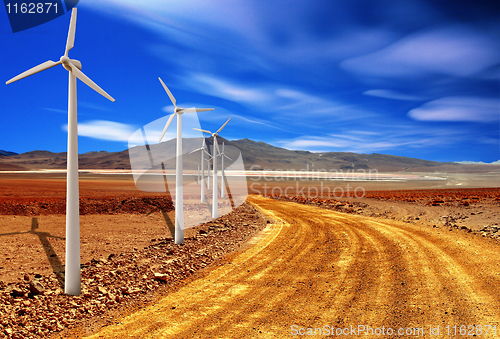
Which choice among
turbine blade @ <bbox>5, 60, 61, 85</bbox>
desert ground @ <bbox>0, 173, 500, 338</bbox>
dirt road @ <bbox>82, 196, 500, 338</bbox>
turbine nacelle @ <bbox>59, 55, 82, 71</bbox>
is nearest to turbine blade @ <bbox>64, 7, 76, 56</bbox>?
turbine nacelle @ <bbox>59, 55, 82, 71</bbox>

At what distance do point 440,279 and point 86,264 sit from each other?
55.6 feet

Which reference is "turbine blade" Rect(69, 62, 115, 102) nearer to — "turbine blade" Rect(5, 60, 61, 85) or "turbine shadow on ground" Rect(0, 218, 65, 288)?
"turbine blade" Rect(5, 60, 61, 85)

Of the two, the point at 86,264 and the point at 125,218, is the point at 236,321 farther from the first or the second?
the point at 125,218

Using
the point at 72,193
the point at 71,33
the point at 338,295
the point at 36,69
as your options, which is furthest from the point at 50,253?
the point at 338,295

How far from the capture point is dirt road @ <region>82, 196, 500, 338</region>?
317 inches

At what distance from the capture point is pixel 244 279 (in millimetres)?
12039

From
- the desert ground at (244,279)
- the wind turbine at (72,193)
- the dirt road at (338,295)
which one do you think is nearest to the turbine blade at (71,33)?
the wind turbine at (72,193)

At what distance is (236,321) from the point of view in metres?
8.45

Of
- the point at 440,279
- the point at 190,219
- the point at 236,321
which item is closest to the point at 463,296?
the point at 440,279

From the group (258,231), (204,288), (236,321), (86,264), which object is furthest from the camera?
(258,231)

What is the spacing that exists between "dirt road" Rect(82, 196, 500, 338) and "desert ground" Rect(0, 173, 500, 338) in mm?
54

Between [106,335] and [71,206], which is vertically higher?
[71,206]

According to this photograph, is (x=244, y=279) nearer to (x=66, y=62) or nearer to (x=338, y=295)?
(x=338, y=295)

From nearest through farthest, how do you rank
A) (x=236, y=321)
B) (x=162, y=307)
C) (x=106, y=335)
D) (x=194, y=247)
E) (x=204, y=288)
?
(x=106, y=335)
(x=236, y=321)
(x=162, y=307)
(x=204, y=288)
(x=194, y=247)
